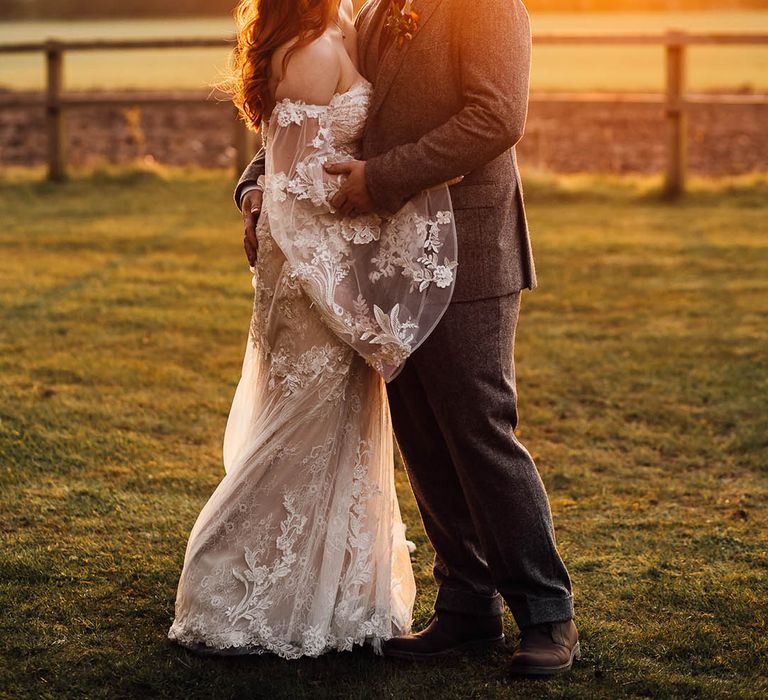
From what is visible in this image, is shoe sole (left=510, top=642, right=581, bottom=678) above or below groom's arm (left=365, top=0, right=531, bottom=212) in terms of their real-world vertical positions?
below

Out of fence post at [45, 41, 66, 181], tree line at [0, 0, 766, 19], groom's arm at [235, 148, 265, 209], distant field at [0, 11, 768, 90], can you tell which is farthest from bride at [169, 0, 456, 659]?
tree line at [0, 0, 766, 19]

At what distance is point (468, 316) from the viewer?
3.08m

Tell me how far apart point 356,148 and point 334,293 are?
0.38m

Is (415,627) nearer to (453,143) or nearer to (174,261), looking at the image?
(453,143)

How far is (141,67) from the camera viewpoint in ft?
110

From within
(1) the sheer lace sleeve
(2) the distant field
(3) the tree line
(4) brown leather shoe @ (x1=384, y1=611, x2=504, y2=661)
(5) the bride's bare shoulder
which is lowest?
(4) brown leather shoe @ (x1=384, y1=611, x2=504, y2=661)

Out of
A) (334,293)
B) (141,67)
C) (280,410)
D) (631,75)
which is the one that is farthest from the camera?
(141,67)

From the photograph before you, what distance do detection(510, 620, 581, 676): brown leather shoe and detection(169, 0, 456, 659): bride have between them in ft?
1.27

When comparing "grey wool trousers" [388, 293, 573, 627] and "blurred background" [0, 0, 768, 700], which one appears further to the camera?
"blurred background" [0, 0, 768, 700]

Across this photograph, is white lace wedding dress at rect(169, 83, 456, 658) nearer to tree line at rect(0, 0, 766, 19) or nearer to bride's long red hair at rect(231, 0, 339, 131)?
bride's long red hair at rect(231, 0, 339, 131)

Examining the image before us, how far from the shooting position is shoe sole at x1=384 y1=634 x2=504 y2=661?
3.37m

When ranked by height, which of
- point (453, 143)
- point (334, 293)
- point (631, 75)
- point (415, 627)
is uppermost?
point (631, 75)

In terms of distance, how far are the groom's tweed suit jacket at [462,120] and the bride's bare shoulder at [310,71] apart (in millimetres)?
116

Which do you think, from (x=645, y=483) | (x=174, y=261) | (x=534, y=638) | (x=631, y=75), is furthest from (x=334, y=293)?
(x=631, y=75)
